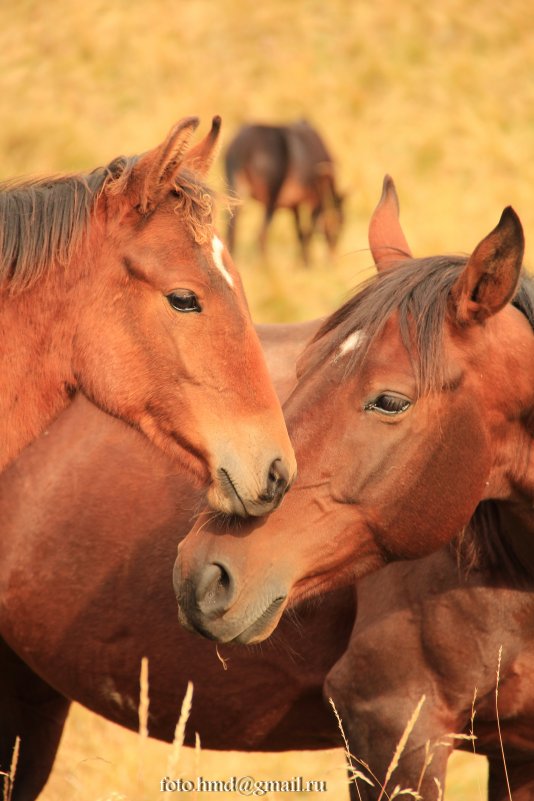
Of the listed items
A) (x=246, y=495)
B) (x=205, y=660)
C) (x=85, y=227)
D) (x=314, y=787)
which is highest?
(x=85, y=227)

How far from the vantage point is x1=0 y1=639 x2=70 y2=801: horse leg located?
15.8 ft

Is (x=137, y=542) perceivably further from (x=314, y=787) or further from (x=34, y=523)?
(x=314, y=787)

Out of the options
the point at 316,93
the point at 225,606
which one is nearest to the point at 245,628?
the point at 225,606

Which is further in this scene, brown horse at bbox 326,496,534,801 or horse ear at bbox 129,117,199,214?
brown horse at bbox 326,496,534,801

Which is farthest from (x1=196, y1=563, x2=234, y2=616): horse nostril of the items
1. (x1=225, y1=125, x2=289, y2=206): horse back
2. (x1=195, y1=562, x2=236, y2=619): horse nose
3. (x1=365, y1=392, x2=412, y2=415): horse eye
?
(x1=225, y1=125, x2=289, y2=206): horse back

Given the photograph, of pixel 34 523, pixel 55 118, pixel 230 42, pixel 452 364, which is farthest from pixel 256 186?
pixel 452 364

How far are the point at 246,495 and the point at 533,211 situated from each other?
14.1 metres

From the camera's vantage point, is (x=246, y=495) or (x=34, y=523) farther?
(x=34, y=523)

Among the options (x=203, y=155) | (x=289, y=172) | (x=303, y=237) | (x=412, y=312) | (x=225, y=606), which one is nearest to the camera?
(x=225, y=606)

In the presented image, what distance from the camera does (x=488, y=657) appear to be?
320 cm

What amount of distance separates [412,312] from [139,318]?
80 cm

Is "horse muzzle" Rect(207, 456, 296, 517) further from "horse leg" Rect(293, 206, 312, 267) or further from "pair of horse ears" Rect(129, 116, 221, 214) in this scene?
"horse leg" Rect(293, 206, 312, 267)

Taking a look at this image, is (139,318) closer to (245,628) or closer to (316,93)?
(245,628)

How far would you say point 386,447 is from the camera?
2.96 metres
